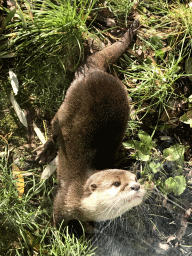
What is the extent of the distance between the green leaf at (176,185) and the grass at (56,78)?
0.35 ft

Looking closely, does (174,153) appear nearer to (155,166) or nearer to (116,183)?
(155,166)

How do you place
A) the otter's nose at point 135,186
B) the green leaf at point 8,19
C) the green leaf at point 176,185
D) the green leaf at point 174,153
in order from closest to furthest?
1. the otter's nose at point 135,186
2. the green leaf at point 8,19
3. the green leaf at point 176,185
4. the green leaf at point 174,153

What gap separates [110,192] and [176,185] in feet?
2.86

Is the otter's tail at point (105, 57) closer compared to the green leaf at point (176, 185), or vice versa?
the otter's tail at point (105, 57)

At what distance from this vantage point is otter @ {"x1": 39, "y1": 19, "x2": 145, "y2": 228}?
2580 millimetres

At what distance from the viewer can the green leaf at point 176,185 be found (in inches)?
122

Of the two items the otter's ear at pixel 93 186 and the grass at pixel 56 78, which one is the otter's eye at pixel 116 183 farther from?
the grass at pixel 56 78

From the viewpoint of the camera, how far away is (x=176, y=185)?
10.2ft

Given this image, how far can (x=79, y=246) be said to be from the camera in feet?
9.42

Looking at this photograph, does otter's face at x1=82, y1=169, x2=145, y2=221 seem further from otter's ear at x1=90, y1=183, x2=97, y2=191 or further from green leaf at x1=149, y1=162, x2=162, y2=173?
green leaf at x1=149, y1=162, x2=162, y2=173

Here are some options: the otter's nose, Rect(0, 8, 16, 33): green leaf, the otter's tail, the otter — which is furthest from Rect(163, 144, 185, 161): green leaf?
Rect(0, 8, 16, 33): green leaf

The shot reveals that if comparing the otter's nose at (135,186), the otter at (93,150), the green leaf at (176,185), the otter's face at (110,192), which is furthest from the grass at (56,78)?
the otter's nose at (135,186)

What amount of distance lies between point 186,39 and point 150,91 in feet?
2.27

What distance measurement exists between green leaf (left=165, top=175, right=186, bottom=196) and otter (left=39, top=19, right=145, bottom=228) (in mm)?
556
